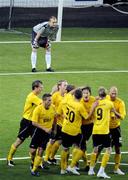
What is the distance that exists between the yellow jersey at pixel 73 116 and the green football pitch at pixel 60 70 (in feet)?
3.37

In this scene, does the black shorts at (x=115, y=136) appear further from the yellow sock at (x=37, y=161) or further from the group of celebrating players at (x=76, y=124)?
the yellow sock at (x=37, y=161)

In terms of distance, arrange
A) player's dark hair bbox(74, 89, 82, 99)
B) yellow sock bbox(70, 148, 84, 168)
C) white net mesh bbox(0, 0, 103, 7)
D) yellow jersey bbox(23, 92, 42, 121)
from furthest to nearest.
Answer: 1. white net mesh bbox(0, 0, 103, 7)
2. yellow jersey bbox(23, 92, 42, 121)
3. yellow sock bbox(70, 148, 84, 168)
4. player's dark hair bbox(74, 89, 82, 99)

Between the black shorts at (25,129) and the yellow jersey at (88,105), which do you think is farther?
the black shorts at (25,129)

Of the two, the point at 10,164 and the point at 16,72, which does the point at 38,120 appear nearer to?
the point at 10,164

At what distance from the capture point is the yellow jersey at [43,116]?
18.7m

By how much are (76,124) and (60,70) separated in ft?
36.7

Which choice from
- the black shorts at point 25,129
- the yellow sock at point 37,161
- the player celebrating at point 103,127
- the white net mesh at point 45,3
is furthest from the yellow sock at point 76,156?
the white net mesh at point 45,3

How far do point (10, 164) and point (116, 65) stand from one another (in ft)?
40.1

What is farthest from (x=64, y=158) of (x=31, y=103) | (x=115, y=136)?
(x=31, y=103)

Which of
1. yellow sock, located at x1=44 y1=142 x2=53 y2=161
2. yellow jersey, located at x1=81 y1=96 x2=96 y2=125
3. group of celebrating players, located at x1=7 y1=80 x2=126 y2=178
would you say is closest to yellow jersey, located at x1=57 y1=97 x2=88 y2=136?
group of celebrating players, located at x1=7 y1=80 x2=126 y2=178

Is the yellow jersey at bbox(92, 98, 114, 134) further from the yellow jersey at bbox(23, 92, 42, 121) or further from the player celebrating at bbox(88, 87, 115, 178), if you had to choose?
the yellow jersey at bbox(23, 92, 42, 121)

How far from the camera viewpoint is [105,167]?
19500 mm

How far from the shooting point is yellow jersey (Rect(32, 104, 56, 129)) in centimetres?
1873

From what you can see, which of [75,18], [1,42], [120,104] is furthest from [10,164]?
[75,18]
